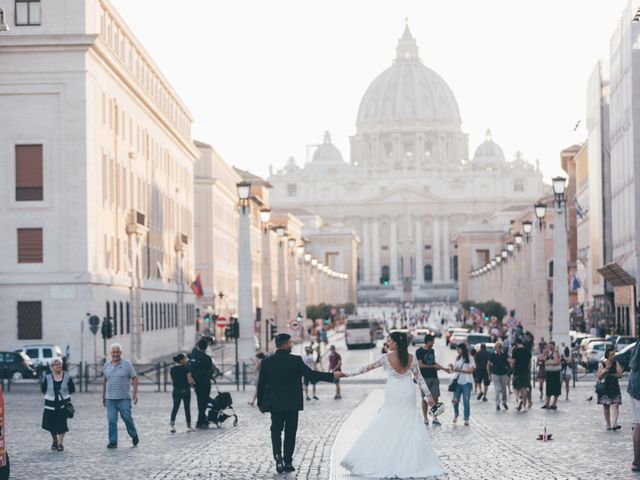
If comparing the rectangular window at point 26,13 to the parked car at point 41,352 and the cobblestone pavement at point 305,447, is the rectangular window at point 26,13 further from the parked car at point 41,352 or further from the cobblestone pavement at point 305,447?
the cobblestone pavement at point 305,447

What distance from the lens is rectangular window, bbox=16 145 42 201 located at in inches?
1902

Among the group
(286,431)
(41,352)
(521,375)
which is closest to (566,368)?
(521,375)

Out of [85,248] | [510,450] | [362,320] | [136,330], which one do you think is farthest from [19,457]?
[362,320]

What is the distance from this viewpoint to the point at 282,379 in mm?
18188

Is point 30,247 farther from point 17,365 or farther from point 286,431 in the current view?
point 286,431

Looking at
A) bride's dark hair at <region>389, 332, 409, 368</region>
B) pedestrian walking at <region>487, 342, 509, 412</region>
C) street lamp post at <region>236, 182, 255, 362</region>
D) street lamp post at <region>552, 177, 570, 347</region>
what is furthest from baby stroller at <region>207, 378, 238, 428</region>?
street lamp post at <region>236, 182, 255, 362</region>

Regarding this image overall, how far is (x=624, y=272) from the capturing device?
211 feet

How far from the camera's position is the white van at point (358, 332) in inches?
3268

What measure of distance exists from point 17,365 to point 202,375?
19.9 meters

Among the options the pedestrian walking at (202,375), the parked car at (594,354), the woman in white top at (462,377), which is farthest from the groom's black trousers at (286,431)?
the parked car at (594,354)

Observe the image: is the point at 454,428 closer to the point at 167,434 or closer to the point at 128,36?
the point at 167,434

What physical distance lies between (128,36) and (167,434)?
3621cm

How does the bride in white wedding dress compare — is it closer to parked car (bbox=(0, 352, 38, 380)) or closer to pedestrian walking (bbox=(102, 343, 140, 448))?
pedestrian walking (bbox=(102, 343, 140, 448))

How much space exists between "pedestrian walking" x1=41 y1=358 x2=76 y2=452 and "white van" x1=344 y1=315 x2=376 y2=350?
60.7 m
